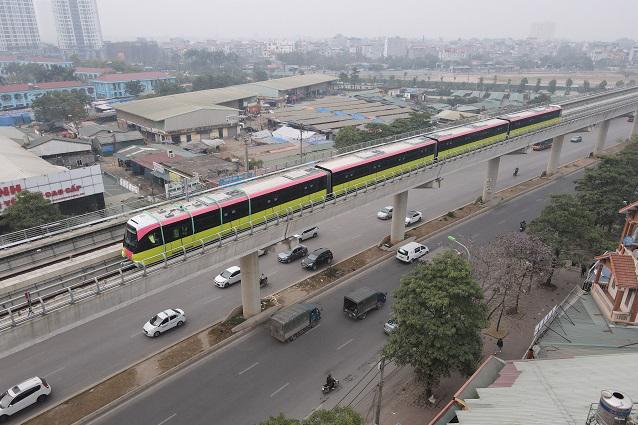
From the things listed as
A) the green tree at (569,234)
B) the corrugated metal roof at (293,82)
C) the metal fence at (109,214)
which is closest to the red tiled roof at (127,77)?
the corrugated metal roof at (293,82)

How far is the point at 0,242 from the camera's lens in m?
26.8

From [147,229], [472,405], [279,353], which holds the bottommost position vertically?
[279,353]

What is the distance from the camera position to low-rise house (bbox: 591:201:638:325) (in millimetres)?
20750

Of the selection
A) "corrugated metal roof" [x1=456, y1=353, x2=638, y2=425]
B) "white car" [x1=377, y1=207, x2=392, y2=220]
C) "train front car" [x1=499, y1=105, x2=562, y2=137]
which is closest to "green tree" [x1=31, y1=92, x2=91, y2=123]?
"white car" [x1=377, y1=207, x2=392, y2=220]

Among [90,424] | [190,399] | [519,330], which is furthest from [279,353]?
[519,330]

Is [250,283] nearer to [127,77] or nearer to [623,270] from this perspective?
[623,270]

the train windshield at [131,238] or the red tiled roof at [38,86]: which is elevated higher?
the train windshield at [131,238]

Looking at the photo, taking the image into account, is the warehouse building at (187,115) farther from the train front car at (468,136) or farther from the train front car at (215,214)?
the train front car at (215,214)

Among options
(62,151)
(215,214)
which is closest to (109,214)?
(215,214)

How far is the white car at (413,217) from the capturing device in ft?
151

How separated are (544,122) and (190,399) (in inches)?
2124

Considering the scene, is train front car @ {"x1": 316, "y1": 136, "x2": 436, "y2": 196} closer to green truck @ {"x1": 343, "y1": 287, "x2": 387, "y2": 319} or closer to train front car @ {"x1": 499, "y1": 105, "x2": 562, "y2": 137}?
green truck @ {"x1": 343, "y1": 287, "x2": 387, "y2": 319}

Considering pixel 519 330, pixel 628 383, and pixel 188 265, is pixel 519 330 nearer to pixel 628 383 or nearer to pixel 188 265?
pixel 628 383

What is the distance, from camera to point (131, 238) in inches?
897
